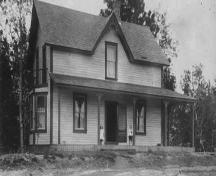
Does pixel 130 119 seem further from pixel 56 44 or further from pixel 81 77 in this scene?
pixel 56 44

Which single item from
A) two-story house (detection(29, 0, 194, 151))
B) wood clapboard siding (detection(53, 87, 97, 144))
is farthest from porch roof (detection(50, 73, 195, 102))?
wood clapboard siding (detection(53, 87, 97, 144))

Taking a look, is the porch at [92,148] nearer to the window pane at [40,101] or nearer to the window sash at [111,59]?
the window pane at [40,101]

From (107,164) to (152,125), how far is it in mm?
10700

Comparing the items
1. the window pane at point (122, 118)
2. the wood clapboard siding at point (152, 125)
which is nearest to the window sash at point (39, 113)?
the window pane at point (122, 118)

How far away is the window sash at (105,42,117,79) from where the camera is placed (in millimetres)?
30000

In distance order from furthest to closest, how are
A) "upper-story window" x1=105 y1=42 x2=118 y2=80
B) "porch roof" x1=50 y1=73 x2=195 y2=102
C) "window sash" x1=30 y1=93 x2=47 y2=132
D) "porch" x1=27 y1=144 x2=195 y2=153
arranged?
"upper-story window" x1=105 y1=42 x2=118 y2=80 < "window sash" x1=30 y1=93 x2=47 y2=132 < "porch roof" x1=50 y1=73 x2=195 y2=102 < "porch" x1=27 y1=144 x2=195 y2=153

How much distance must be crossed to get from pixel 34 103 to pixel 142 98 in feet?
21.0

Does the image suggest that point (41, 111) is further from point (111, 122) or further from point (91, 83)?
point (111, 122)

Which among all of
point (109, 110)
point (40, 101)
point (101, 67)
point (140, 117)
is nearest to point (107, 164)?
point (40, 101)

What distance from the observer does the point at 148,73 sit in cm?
3209

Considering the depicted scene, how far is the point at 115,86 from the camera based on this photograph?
2845cm

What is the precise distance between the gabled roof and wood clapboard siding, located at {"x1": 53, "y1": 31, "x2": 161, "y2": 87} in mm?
444

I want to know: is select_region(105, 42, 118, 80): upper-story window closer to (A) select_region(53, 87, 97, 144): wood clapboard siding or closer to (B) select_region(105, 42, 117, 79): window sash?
(B) select_region(105, 42, 117, 79): window sash

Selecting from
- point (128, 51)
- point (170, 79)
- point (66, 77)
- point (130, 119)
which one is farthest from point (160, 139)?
point (170, 79)
